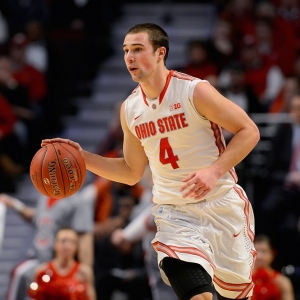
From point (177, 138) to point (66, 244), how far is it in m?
3.56

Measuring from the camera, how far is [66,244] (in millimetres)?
8477

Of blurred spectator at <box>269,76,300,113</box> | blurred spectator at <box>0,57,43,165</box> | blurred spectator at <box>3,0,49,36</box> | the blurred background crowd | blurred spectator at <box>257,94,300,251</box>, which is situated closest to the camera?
the blurred background crowd

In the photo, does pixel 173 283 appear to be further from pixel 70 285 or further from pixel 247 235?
pixel 70 285

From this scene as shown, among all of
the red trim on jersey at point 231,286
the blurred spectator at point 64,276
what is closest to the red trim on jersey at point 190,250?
the red trim on jersey at point 231,286

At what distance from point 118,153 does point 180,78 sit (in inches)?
170

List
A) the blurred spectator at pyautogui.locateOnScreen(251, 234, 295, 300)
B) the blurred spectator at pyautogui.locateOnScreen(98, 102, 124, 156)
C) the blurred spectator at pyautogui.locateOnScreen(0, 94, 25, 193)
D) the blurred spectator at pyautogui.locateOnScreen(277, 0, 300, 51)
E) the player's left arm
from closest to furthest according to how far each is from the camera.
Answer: the player's left arm
the blurred spectator at pyautogui.locateOnScreen(251, 234, 295, 300)
the blurred spectator at pyautogui.locateOnScreen(98, 102, 124, 156)
the blurred spectator at pyautogui.locateOnScreen(0, 94, 25, 193)
the blurred spectator at pyautogui.locateOnScreen(277, 0, 300, 51)

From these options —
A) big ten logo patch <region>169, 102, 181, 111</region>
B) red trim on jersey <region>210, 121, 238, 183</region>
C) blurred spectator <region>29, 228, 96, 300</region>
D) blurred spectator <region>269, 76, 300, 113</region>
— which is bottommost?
blurred spectator <region>29, 228, 96, 300</region>

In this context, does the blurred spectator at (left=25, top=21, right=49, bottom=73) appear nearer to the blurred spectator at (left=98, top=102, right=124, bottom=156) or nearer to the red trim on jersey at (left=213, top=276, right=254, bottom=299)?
the blurred spectator at (left=98, top=102, right=124, bottom=156)

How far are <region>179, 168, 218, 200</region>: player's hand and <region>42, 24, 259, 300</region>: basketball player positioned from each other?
16cm

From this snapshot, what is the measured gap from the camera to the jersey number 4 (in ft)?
17.3

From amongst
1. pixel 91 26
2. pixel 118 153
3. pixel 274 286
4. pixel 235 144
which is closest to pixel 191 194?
pixel 235 144

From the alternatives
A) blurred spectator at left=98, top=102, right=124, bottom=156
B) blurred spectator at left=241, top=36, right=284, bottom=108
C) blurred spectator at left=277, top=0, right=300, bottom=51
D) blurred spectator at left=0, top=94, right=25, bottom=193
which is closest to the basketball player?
blurred spectator at left=98, top=102, right=124, bottom=156

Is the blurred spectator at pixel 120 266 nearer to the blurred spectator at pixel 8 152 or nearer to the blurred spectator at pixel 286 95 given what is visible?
the blurred spectator at pixel 8 152

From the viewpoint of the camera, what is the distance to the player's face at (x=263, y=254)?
8273mm
